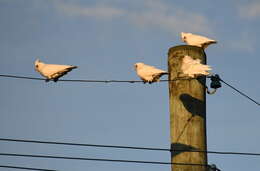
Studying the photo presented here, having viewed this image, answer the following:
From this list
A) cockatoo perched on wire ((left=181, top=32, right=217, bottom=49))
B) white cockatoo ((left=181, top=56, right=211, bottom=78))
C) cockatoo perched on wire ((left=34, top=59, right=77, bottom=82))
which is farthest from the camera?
cockatoo perched on wire ((left=34, top=59, right=77, bottom=82))

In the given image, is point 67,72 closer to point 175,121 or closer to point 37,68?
point 37,68

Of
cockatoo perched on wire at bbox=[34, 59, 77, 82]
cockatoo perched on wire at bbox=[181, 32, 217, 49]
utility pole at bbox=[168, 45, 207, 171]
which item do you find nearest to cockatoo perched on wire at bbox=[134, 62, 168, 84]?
utility pole at bbox=[168, 45, 207, 171]

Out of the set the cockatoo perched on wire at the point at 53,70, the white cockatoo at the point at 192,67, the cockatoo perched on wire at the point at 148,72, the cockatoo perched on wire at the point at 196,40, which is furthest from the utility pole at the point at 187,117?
the cockatoo perched on wire at the point at 53,70

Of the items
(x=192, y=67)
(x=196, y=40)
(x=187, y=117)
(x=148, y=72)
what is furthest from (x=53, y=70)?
(x=192, y=67)

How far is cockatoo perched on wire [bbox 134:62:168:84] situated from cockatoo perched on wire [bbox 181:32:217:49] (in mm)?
988

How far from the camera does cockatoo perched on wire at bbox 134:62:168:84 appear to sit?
8.64 metres

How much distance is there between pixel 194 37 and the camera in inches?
392

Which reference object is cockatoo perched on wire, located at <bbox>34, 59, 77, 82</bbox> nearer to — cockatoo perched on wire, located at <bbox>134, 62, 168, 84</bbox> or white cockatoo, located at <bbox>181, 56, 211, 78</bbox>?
cockatoo perched on wire, located at <bbox>134, 62, 168, 84</bbox>

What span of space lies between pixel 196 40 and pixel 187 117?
2.40 metres

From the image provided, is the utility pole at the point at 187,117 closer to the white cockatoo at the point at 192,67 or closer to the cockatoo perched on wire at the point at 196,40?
the white cockatoo at the point at 192,67

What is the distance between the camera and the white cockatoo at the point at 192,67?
24.3 feet

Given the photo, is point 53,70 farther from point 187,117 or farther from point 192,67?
point 192,67

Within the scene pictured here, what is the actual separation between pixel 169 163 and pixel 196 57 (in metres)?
1.49

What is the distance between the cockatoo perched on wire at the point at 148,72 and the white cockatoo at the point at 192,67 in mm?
595
